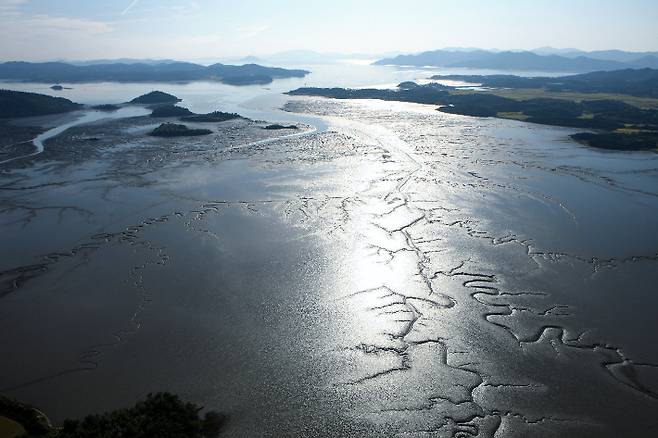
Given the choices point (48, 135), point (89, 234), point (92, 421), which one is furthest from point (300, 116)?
point (92, 421)

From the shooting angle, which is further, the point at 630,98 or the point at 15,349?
the point at 630,98

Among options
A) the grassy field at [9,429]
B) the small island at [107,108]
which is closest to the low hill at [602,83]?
the small island at [107,108]

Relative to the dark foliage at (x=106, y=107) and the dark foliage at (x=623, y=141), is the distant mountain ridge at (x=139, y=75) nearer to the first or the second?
the dark foliage at (x=106, y=107)

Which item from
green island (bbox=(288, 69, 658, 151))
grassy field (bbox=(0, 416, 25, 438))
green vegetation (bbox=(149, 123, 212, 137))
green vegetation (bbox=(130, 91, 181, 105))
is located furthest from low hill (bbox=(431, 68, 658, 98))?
grassy field (bbox=(0, 416, 25, 438))

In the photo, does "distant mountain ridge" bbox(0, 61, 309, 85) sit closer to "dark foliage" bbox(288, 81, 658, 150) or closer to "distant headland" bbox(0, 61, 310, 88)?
"distant headland" bbox(0, 61, 310, 88)

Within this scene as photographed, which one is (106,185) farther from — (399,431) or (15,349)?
(399,431)

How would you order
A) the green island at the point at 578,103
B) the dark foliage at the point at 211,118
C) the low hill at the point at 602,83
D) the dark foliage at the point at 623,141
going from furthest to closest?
the low hill at the point at 602,83, the dark foliage at the point at 211,118, the green island at the point at 578,103, the dark foliage at the point at 623,141

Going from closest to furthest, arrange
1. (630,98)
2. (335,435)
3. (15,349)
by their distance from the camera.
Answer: (335,435) → (15,349) → (630,98)
